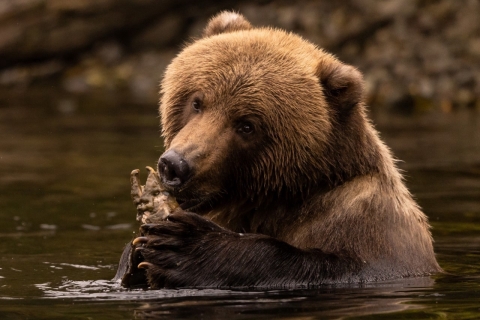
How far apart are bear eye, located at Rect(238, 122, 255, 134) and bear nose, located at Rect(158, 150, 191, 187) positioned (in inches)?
23.6

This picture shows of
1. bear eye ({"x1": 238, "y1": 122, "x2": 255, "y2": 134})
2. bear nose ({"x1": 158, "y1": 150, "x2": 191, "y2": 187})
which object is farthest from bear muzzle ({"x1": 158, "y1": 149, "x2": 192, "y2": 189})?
bear eye ({"x1": 238, "y1": 122, "x2": 255, "y2": 134})

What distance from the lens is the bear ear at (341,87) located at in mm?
6969

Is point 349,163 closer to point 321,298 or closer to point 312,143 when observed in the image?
point 312,143

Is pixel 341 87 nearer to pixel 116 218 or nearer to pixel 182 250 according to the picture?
pixel 182 250

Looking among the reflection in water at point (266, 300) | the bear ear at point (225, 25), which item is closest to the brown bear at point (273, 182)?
Result: the reflection in water at point (266, 300)

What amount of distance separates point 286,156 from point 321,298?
103 cm

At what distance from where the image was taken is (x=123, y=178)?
1246cm

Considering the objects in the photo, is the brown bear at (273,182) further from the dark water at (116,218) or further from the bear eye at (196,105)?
the dark water at (116,218)

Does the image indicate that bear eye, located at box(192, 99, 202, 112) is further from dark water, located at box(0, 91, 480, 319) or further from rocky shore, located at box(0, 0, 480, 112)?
rocky shore, located at box(0, 0, 480, 112)

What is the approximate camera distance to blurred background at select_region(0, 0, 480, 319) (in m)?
6.30

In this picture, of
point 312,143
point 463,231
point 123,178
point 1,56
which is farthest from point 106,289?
point 1,56

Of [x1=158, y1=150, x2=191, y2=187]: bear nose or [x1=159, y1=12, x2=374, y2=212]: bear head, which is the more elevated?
[x1=159, y1=12, x2=374, y2=212]: bear head

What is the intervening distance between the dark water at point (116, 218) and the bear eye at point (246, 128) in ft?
3.55

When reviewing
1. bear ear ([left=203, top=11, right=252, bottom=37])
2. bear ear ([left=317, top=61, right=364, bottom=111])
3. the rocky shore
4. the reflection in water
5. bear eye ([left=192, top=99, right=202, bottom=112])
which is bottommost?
the reflection in water
